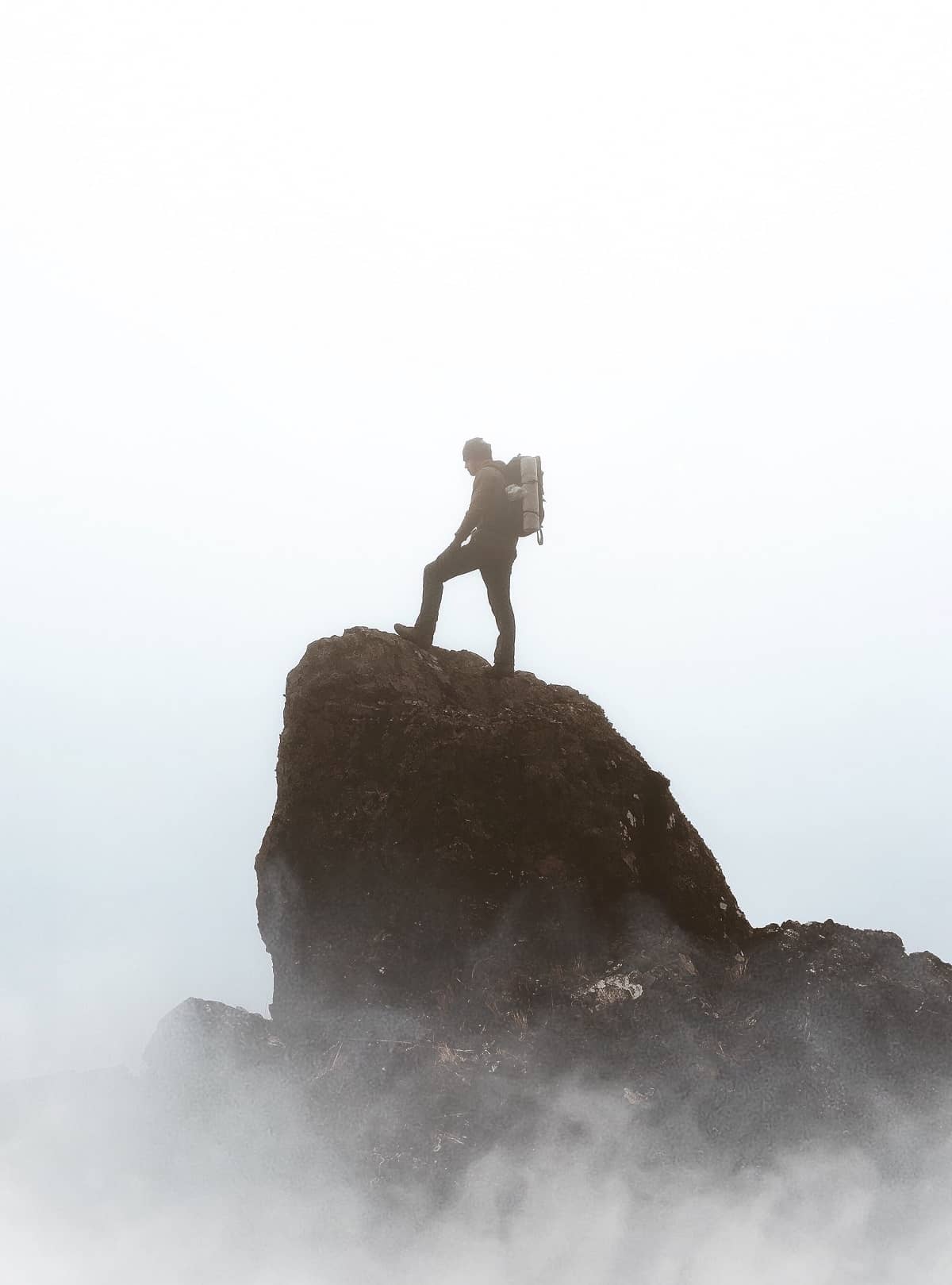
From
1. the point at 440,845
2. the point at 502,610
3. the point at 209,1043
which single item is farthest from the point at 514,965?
the point at 502,610

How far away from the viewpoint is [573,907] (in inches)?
538

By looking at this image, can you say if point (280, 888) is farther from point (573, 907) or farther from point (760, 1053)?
point (760, 1053)

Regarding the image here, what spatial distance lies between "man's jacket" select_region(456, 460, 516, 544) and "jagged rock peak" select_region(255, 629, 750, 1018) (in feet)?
6.12

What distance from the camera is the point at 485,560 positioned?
15336 mm

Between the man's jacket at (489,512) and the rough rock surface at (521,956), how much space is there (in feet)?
6.10

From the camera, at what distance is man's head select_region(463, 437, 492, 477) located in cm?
1564

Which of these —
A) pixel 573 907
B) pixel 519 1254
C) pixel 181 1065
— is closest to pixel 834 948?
pixel 573 907

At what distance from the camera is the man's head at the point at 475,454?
15.6 m

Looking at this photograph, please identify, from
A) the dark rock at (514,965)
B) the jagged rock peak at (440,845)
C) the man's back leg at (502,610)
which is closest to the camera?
the dark rock at (514,965)

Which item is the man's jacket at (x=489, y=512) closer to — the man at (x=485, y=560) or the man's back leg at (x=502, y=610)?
the man at (x=485, y=560)

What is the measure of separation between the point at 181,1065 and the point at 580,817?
220 inches

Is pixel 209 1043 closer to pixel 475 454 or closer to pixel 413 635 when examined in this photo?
pixel 413 635

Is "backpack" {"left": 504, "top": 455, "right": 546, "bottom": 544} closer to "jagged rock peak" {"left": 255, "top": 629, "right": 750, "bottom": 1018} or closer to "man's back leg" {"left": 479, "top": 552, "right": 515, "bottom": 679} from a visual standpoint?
"man's back leg" {"left": 479, "top": 552, "right": 515, "bottom": 679}

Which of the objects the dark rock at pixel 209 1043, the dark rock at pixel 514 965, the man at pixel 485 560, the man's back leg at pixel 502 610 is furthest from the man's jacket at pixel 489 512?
the dark rock at pixel 209 1043
